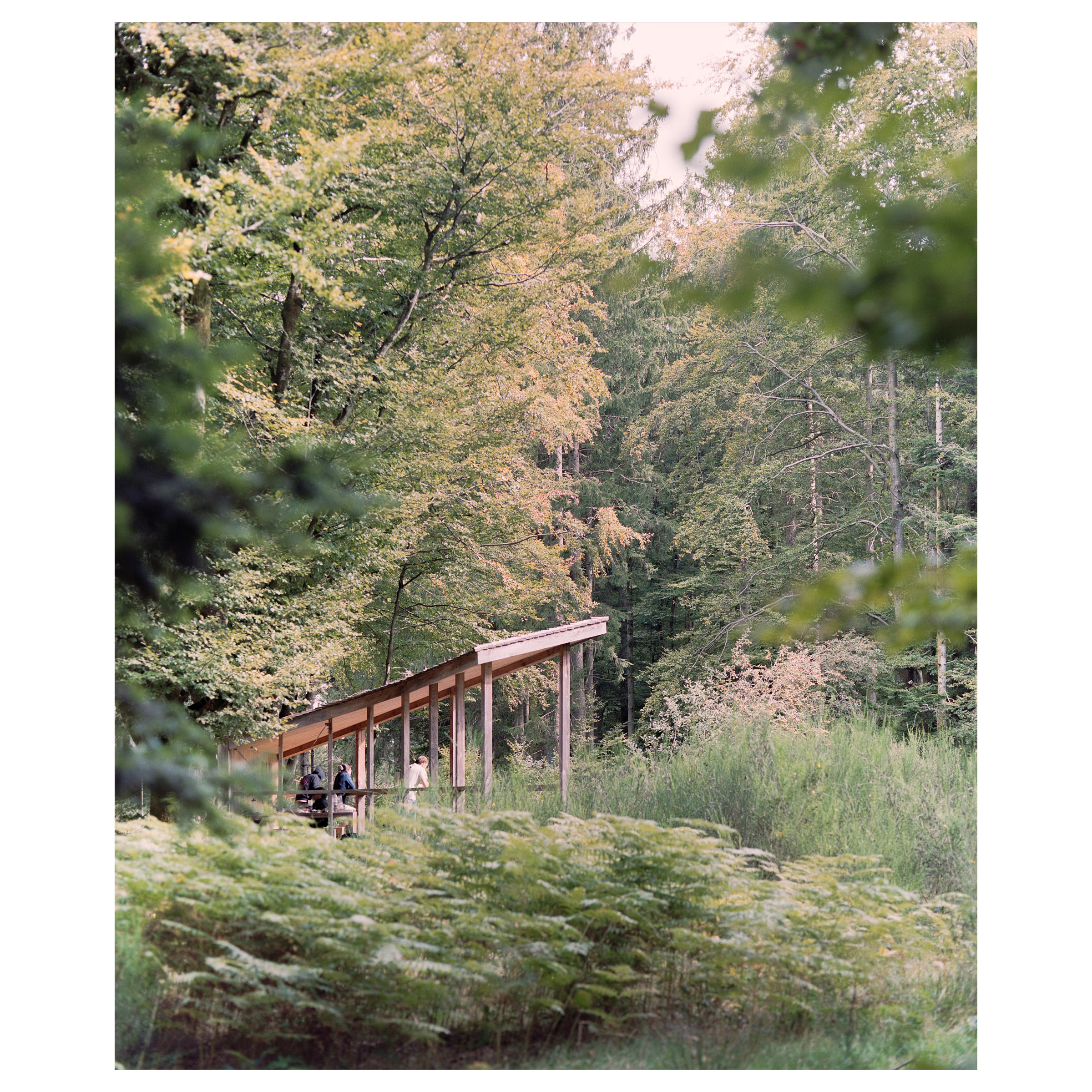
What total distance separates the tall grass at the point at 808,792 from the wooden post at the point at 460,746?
0.08 meters

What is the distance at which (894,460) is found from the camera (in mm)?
6145

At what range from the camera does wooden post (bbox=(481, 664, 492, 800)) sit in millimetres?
5852

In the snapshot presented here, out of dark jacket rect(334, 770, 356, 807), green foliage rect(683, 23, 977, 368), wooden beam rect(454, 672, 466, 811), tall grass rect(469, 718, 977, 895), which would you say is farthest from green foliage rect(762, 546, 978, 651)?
dark jacket rect(334, 770, 356, 807)

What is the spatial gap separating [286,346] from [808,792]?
14.6ft

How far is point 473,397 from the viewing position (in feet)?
23.8

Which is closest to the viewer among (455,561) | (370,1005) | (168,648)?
(370,1005)

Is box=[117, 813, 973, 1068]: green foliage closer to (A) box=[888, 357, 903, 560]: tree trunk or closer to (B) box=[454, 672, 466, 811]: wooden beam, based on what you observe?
(B) box=[454, 672, 466, 811]: wooden beam

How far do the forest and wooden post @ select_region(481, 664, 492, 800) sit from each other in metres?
0.11

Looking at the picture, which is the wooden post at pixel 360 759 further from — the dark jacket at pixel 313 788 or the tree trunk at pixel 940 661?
the tree trunk at pixel 940 661

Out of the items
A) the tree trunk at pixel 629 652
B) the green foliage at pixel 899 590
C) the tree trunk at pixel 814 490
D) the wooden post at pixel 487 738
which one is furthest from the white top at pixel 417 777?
the green foliage at pixel 899 590

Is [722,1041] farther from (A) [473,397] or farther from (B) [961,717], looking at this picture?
(A) [473,397]

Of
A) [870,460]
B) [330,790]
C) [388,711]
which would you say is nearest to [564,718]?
[330,790]
